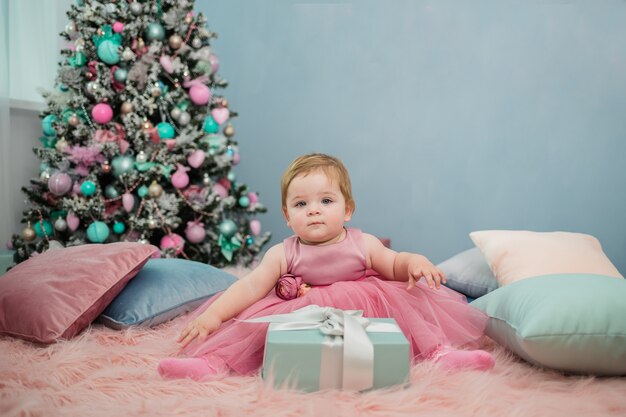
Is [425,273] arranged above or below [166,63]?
below

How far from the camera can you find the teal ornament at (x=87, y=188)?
2291 millimetres

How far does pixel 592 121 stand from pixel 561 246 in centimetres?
115

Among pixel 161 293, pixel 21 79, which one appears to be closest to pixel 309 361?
Answer: pixel 161 293

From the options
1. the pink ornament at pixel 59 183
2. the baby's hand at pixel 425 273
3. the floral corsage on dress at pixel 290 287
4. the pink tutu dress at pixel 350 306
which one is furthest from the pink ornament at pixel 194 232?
the baby's hand at pixel 425 273

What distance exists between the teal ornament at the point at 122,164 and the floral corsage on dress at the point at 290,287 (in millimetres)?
1226

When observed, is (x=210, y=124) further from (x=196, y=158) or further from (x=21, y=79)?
(x=21, y=79)

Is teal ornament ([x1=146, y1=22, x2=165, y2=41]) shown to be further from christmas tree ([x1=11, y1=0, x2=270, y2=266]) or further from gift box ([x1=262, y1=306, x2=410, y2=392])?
gift box ([x1=262, y1=306, x2=410, y2=392])

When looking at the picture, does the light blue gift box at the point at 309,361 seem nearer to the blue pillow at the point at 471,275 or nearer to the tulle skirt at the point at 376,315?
the tulle skirt at the point at 376,315

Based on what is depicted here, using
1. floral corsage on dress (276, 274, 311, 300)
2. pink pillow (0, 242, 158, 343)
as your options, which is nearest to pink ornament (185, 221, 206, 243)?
pink pillow (0, 242, 158, 343)

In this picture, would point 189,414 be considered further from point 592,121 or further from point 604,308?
point 592,121

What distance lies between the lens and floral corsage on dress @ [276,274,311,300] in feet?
4.53

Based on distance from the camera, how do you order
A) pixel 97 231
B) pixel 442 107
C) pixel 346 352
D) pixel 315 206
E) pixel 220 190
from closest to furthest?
pixel 346 352
pixel 315 206
pixel 97 231
pixel 220 190
pixel 442 107

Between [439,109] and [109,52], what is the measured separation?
1.62 m

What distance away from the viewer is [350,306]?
1.31 metres
